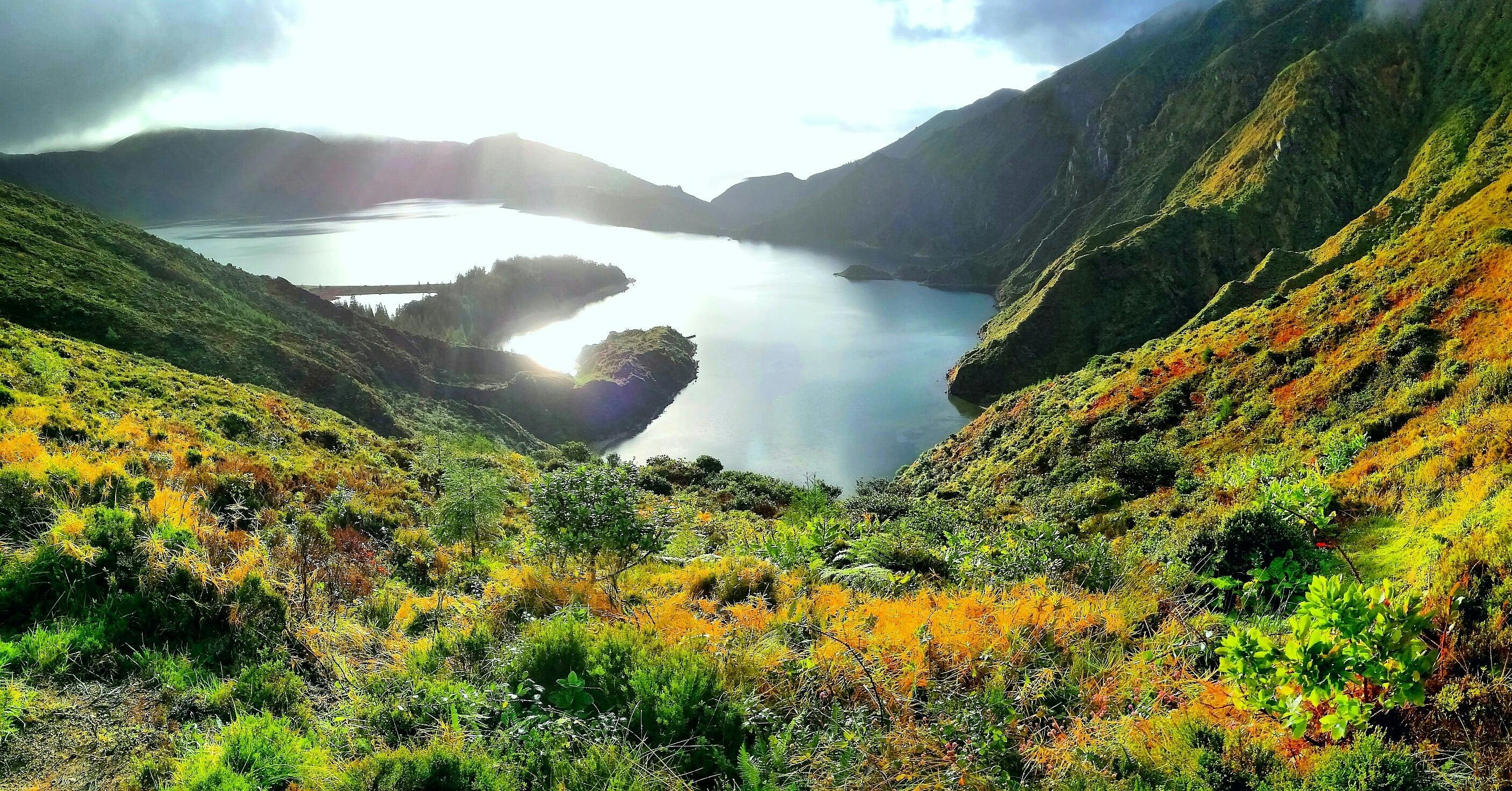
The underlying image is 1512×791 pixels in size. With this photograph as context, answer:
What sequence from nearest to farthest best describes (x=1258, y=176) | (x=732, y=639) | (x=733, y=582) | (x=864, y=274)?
1. (x=732, y=639)
2. (x=733, y=582)
3. (x=1258, y=176)
4. (x=864, y=274)

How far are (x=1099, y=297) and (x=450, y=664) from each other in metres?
63.2

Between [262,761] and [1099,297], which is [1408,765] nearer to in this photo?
[262,761]

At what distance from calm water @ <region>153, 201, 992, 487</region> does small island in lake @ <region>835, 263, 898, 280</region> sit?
5.37 meters

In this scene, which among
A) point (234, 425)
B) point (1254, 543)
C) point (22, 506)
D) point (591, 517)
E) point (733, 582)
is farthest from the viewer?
point (234, 425)

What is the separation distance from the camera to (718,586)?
6398 millimetres

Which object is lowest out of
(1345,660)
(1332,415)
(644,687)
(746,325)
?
(1332,415)

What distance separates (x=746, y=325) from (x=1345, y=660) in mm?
84709

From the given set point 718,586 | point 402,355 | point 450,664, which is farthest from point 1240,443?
point 402,355

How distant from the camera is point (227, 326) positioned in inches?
1172

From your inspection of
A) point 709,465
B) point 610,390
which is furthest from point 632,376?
point 709,465

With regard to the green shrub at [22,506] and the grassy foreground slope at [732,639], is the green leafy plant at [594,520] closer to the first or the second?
the grassy foreground slope at [732,639]

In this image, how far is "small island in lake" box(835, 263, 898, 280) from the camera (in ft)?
440

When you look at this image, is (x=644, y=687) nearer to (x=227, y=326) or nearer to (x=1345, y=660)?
(x=1345, y=660)

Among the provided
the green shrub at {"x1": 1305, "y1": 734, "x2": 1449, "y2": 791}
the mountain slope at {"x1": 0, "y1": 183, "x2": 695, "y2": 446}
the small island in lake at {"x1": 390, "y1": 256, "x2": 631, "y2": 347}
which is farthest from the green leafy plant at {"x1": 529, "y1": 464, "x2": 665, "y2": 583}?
the small island in lake at {"x1": 390, "y1": 256, "x2": 631, "y2": 347}
